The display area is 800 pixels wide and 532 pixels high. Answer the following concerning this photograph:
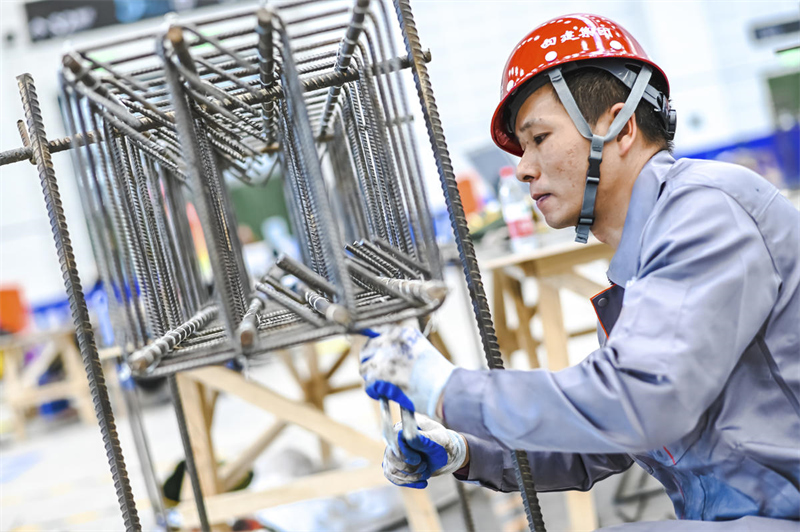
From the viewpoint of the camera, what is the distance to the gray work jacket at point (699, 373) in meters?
0.89

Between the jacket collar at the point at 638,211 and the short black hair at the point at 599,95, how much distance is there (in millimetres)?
66

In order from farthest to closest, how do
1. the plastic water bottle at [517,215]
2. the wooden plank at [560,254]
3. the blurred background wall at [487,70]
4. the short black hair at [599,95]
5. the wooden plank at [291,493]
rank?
1. the blurred background wall at [487,70]
2. the plastic water bottle at [517,215]
3. the wooden plank at [291,493]
4. the wooden plank at [560,254]
5. the short black hair at [599,95]

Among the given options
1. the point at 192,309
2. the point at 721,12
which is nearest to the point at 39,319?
the point at 192,309

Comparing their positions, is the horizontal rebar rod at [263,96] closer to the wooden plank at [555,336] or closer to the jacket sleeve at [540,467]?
the jacket sleeve at [540,467]

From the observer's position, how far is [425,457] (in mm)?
1210

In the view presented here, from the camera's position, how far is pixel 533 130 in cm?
121

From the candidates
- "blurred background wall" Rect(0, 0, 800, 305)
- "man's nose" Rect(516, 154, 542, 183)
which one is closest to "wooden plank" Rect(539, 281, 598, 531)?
"man's nose" Rect(516, 154, 542, 183)

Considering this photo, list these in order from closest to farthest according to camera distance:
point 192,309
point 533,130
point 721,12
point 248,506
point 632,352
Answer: point 632,352, point 533,130, point 192,309, point 248,506, point 721,12

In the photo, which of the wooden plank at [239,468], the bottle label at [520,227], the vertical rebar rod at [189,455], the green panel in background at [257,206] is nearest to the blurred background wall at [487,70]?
the green panel in background at [257,206]

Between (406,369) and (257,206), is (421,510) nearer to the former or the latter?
(406,369)

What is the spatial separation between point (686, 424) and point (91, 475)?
4.85 meters

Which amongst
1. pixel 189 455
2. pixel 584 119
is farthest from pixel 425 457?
pixel 189 455

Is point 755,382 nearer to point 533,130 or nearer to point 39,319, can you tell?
point 533,130

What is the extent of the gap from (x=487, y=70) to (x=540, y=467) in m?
9.16
